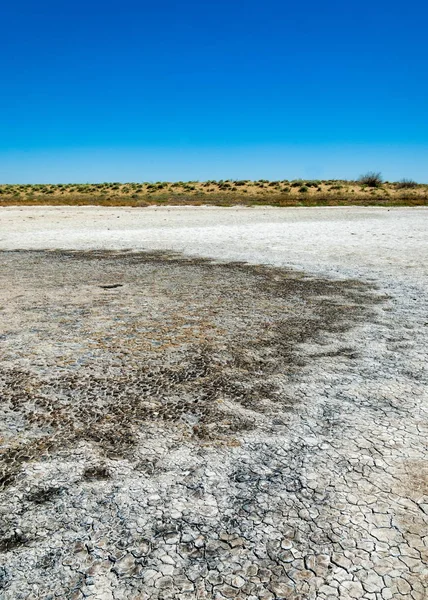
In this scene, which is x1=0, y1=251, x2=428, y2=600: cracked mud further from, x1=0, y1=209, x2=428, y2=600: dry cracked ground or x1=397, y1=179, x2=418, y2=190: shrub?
x1=397, y1=179, x2=418, y2=190: shrub

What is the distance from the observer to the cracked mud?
209cm

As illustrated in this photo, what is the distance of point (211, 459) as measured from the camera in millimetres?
2914

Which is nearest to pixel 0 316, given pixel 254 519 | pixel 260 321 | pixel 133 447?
pixel 260 321

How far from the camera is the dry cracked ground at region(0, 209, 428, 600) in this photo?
2.10 meters

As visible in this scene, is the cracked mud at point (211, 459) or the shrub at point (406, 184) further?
the shrub at point (406, 184)

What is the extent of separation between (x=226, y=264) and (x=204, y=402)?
663 cm

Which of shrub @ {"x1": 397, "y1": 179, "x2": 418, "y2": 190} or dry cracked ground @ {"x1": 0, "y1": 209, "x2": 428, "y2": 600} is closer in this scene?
dry cracked ground @ {"x1": 0, "y1": 209, "x2": 428, "y2": 600}

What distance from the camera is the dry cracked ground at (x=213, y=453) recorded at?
82.5 inches

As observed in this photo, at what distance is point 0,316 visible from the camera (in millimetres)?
5887

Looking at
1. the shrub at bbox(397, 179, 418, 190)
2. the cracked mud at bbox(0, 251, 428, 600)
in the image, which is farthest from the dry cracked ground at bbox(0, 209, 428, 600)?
the shrub at bbox(397, 179, 418, 190)

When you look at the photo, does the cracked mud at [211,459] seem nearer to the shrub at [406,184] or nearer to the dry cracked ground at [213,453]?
the dry cracked ground at [213,453]

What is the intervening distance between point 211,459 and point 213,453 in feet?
0.21

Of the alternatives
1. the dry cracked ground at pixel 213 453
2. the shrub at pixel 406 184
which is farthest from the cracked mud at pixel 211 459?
the shrub at pixel 406 184

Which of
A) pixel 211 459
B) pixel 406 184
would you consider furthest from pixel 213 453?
pixel 406 184
